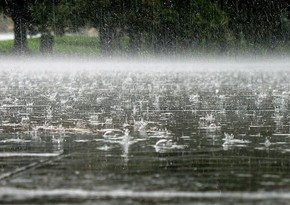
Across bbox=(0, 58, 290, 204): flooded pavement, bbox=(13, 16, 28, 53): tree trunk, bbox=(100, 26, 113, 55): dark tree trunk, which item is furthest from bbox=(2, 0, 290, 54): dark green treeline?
bbox=(0, 58, 290, 204): flooded pavement

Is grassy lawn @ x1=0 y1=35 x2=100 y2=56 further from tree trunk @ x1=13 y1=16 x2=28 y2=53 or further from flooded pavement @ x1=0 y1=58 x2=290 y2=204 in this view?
flooded pavement @ x1=0 y1=58 x2=290 y2=204

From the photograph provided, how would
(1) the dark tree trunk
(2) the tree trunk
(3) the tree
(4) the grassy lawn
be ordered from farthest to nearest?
(4) the grassy lawn
(1) the dark tree trunk
(3) the tree
(2) the tree trunk

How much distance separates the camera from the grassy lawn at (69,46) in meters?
64.1

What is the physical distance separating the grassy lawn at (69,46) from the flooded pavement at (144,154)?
47522 mm

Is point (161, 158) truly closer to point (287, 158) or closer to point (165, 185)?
point (287, 158)

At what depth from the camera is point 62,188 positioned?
18.6 feet

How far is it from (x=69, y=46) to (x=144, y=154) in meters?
63.4

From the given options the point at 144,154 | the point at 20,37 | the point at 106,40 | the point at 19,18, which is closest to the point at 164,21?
the point at 106,40

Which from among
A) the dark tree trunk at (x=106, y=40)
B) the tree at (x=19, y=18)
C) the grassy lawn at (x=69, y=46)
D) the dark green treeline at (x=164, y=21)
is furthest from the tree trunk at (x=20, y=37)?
the dark tree trunk at (x=106, y=40)

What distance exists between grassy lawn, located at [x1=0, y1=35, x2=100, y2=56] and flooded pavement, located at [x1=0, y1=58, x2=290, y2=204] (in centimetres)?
4752

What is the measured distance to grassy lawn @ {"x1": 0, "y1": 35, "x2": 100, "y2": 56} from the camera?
210 ft

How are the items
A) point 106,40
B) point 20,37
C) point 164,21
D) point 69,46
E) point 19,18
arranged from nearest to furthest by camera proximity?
point 20,37
point 19,18
point 164,21
point 106,40
point 69,46

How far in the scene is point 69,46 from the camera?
7050 cm

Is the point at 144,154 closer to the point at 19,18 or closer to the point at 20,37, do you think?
the point at 20,37
